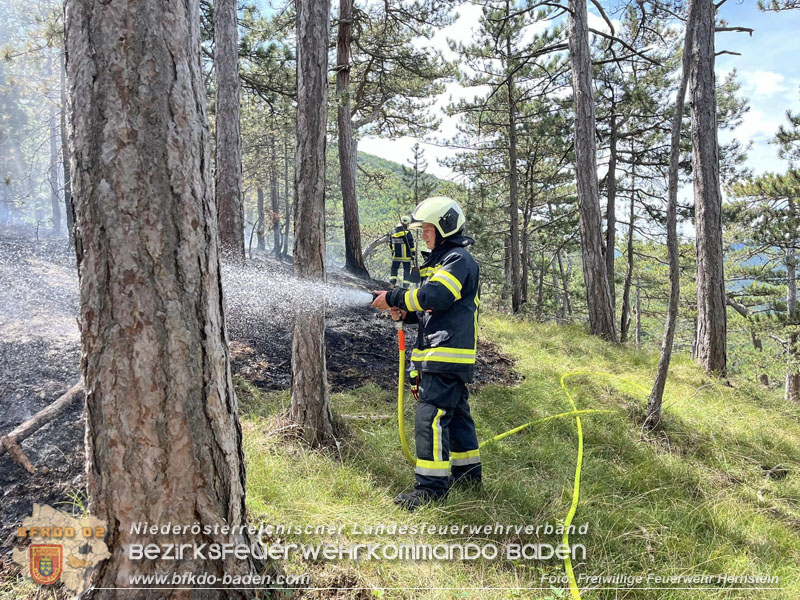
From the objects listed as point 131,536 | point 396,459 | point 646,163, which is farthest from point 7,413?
point 646,163

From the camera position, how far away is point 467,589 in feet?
7.19

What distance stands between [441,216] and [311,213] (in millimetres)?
1091

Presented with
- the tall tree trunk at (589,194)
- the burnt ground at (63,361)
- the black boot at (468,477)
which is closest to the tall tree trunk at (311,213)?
the black boot at (468,477)

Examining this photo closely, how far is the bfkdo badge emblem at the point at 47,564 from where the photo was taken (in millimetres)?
1948

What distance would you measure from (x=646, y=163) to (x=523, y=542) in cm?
1317

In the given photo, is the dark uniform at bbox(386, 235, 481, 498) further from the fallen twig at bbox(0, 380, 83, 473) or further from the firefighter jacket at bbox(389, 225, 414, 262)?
the fallen twig at bbox(0, 380, 83, 473)

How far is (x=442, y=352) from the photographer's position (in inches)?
125

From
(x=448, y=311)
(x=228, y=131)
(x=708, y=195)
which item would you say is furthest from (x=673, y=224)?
(x=228, y=131)

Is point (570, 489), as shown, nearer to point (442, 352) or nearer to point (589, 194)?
point (442, 352)

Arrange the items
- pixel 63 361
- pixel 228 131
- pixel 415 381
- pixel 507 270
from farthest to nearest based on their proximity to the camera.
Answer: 1. pixel 507 270
2. pixel 228 131
3. pixel 63 361
4. pixel 415 381

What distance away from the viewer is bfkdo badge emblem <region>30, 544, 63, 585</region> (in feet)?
6.39

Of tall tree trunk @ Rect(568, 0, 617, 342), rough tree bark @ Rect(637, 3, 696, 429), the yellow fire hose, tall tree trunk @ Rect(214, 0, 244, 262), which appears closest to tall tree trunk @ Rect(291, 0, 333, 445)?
the yellow fire hose

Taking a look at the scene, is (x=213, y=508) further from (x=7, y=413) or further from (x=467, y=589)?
(x=7, y=413)

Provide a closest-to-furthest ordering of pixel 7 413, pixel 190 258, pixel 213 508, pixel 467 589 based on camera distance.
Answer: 1. pixel 190 258
2. pixel 213 508
3. pixel 467 589
4. pixel 7 413
